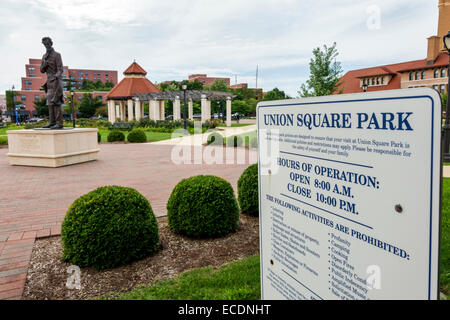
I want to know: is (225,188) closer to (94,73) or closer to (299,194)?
(299,194)

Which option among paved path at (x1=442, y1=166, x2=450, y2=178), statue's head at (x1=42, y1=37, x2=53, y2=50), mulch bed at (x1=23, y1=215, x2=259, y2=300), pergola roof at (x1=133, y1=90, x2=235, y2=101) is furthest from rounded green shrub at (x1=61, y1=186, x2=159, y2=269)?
pergola roof at (x1=133, y1=90, x2=235, y2=101)

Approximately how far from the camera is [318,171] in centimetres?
161

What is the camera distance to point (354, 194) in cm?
142

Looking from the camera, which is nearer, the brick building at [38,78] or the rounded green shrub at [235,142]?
the rounded green shrub at [235,142]

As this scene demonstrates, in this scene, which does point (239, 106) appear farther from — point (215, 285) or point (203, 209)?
point (215, 285)

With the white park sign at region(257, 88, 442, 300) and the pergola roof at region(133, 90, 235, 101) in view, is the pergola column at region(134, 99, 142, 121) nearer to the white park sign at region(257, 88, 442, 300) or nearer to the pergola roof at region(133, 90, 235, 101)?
the pergola roof at region(133, 90, 235, 101)

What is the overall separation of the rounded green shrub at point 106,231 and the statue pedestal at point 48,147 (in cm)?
856

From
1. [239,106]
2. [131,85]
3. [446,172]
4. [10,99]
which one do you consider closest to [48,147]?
[446,172]

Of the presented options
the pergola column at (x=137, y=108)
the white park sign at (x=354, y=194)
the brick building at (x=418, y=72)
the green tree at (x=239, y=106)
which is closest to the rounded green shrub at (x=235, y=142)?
the white park sign at (x=354, y=194)

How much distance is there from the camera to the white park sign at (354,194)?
3.79 ft

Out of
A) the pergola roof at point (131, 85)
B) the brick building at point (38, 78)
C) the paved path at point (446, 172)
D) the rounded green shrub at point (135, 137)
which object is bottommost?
the paved path at point (446, 172)

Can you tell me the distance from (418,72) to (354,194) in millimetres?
58184

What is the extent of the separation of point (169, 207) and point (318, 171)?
364 cm

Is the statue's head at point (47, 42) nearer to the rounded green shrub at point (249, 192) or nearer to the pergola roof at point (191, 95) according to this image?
the rounded green shrub at point (249, 192)
